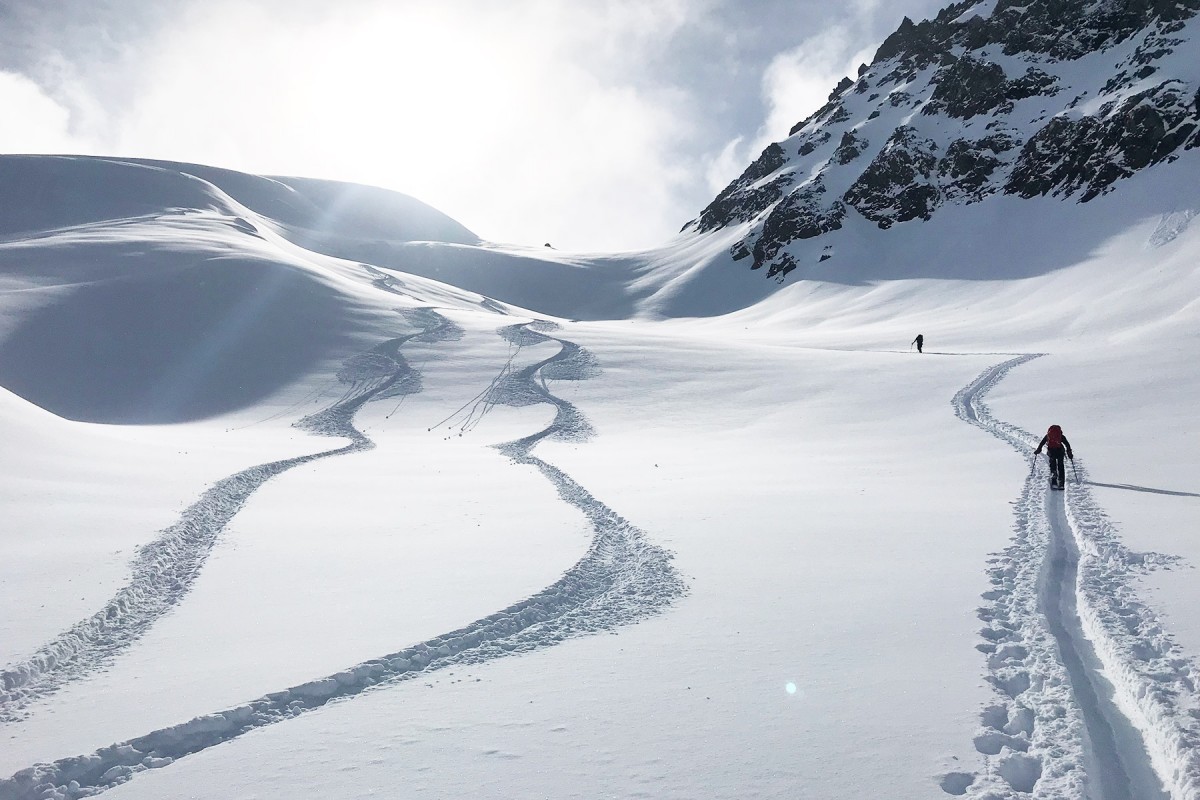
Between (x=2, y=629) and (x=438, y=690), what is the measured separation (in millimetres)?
5666

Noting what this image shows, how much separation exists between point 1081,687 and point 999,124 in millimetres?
114606

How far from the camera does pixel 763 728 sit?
6406mm

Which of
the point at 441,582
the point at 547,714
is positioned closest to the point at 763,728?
the point at 547,714

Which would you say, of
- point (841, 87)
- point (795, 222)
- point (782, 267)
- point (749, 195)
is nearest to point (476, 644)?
point (782, 267)

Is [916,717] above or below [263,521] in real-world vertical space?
below

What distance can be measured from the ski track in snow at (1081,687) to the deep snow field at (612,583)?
0.13ft

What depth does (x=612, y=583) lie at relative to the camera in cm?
1077

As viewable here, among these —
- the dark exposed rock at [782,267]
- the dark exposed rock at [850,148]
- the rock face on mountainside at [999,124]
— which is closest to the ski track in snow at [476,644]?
the dark exposed rock at [782,267]

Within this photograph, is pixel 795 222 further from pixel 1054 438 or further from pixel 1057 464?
pixel 1057 464

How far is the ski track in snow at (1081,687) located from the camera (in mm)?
5562

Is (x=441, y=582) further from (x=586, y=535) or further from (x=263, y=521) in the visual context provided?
(x=263, y=521)

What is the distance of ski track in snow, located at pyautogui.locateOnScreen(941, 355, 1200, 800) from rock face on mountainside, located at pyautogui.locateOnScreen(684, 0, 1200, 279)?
8989 centimetres

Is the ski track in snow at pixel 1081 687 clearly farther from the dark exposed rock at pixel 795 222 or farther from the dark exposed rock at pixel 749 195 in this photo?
the dark exposed rock at pixel 749 195

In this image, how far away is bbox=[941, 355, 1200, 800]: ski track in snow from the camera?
5.56 meters
